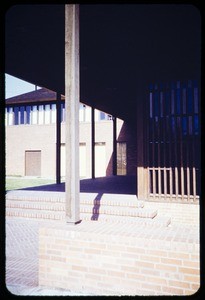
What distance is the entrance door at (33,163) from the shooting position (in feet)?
77.1

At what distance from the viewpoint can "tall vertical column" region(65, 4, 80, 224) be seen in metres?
3.56

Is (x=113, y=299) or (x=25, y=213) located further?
(x=25, y=213)

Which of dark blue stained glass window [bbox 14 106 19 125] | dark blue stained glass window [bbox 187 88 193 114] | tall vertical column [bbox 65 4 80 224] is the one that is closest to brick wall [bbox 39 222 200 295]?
tall vertical column [bbox 65 4 80 224]

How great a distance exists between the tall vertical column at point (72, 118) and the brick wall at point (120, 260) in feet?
1.18

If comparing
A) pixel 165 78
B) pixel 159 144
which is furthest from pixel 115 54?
pixel 159 144

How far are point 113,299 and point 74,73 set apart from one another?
2905mm

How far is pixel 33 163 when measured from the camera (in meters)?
23.6

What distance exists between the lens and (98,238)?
10.7 feet

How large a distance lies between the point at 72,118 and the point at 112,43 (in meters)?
3.60

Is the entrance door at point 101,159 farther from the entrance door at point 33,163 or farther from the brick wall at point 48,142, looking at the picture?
the entrance door at point 33,163

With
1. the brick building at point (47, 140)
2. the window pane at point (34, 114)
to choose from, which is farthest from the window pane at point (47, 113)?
the window pane at point (34, 114)

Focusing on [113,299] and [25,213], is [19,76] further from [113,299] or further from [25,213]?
[113,299]

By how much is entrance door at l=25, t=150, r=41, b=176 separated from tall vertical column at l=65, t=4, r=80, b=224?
20421 millimetres
